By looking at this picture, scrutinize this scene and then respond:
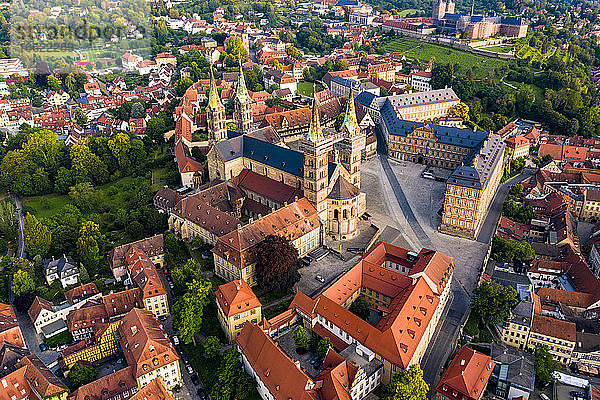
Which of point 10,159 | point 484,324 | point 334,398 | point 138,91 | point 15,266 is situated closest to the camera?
point 334,398

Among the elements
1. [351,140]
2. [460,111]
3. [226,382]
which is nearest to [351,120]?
[351,140]

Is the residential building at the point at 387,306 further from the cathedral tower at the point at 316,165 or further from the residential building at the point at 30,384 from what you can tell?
the residential building at the point at 30,384

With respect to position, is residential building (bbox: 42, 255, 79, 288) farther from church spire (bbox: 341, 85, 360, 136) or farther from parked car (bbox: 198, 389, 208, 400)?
church spire (bbox: 341, 85, 360, 136)

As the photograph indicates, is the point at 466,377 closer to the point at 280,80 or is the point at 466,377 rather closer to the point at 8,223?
the point at 8,223

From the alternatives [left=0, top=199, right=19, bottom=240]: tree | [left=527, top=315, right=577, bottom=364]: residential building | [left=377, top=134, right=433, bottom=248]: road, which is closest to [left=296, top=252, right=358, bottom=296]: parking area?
[left=377, top=134, right=433, bottom=248]: road

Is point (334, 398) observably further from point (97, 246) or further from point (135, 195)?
point (135, 195)

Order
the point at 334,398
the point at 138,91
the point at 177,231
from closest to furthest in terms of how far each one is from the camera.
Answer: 1. the point at 334,398
2. the point at 177,231
3. the point at 138,91

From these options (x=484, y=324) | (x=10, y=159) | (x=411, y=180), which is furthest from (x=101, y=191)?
(x=484, y=324)
